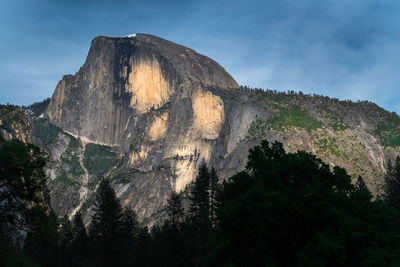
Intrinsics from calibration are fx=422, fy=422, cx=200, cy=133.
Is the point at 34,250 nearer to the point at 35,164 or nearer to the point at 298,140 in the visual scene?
the point at 35,164

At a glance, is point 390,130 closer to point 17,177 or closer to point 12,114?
point 12,114

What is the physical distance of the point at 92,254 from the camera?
55.4 metres

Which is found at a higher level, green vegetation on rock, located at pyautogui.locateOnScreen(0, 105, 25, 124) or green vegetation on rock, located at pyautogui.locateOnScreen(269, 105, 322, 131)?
green vegetation on rock, located at pyautogui.locateOnScreen(269, 105, 322, 131)

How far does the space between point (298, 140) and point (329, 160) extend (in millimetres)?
15751

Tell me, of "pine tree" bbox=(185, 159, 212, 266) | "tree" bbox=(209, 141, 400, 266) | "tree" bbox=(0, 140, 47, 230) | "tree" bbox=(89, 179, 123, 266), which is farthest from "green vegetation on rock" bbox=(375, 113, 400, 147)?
"tree" bbox=(0, 140, 47, 230)

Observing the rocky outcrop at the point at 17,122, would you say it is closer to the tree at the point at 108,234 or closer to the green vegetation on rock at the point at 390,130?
the tree at the point at 108,234

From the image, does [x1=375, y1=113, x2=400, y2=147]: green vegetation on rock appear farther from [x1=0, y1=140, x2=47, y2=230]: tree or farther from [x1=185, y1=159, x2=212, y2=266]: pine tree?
[x1=0, y1=140, x2=47, y2=230]: tree

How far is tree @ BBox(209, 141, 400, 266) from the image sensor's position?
24.6m

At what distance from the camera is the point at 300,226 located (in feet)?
86.6

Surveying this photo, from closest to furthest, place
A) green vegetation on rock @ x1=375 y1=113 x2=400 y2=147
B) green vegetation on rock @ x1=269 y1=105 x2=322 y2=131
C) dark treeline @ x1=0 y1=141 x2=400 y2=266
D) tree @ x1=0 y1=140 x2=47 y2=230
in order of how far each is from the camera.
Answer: dark treeline @ x1=0 y1=141 x2=400 y2=266 → tree @ x1=0 y1=140 x2=47 y2=230 → green vegetation on rock @ x1=269 y1=105 x2=322 y2=131 → green vegetation on rock @ x1=375 y1=113 x2=400 y2=147

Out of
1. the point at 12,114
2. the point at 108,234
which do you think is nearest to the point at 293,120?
the point at 12,114

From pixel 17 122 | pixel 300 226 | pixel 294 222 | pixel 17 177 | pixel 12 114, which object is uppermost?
pixel 12 114

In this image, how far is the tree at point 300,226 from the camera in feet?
80.7

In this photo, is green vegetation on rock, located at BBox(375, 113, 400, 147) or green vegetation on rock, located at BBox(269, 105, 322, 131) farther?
green vegetation on rock, located at BBox(375, 113, 400, 147)
